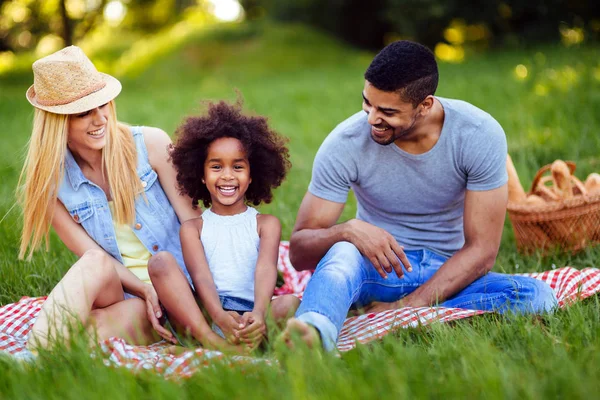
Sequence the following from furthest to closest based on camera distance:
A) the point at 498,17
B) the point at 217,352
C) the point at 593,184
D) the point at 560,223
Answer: the point at 498,17 < the point at 593,184 < the point at 560,223 < the point at 217,352

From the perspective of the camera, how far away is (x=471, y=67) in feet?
46.9

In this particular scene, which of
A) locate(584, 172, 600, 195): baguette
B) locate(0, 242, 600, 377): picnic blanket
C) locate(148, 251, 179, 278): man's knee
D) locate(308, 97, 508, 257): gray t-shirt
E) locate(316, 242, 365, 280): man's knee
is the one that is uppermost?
locate(308, 97, 508, 257): gray t-shirt

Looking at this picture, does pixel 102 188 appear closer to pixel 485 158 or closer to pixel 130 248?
pixel 130 248

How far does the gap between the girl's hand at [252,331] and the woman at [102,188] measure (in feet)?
0.73

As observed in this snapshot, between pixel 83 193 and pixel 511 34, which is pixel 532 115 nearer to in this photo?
pixel 83 193

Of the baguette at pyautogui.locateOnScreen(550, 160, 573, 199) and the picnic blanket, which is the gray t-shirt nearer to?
the picnic blanket

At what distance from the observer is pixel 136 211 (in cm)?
379

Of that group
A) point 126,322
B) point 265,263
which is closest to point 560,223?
point 265,263

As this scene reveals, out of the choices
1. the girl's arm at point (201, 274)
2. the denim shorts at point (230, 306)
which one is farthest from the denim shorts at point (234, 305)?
the girl's arm at point (201, 274)

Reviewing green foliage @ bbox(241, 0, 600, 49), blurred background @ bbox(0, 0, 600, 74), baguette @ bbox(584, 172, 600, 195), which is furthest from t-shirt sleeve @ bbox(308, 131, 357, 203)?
green foliage @ bbox(241, 0, 600, 49)

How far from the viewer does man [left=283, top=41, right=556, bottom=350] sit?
11.2 feet

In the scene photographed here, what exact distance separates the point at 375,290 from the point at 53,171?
6.11 ft

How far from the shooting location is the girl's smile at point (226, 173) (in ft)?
11.6

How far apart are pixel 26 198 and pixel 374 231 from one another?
6.22 feet
